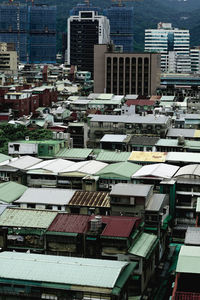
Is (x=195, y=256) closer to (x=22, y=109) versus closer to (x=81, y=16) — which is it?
(x=22, y=109)

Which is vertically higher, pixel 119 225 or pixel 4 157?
pixel 4 157

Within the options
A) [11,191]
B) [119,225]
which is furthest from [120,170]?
[119,225]

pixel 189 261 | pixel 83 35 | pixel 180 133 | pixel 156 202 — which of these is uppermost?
pixel 83 35

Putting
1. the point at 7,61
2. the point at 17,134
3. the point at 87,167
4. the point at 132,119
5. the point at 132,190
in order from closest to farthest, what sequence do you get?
the point at 132,190, the point at 87,167, the point at 17,134, the point at 132,119, the point at 7,61

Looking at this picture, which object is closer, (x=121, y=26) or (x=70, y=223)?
(x=70, y=223)

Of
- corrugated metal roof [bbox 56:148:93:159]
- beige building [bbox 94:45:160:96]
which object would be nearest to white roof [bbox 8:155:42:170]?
corrugated metal roof [bbox 56:148:93:159]

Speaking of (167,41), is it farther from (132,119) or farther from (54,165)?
(54,165)

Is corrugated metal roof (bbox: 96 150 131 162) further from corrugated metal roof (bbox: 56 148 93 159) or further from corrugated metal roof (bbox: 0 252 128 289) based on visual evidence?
corrugated metal roof (bbox: 0 252 128 289)

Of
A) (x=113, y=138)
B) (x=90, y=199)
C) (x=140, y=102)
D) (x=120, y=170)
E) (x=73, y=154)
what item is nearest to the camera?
(x=90, y=199)
